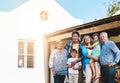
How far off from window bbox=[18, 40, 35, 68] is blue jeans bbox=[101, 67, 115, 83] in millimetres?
4787

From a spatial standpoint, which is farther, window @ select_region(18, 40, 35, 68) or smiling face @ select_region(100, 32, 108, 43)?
window @ select_region(18, 40, 35, 68)

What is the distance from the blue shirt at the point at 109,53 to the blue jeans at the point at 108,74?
24 cm

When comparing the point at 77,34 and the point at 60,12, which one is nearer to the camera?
the point at 77,34

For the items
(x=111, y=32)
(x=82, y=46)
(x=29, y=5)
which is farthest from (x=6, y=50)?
(x=111, y=32)

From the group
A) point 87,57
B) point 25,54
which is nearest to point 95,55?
→ point 87,57

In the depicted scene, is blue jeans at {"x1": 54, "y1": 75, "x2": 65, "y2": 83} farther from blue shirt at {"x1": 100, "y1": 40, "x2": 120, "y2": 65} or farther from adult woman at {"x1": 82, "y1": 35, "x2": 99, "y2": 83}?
blue shirt at {"x1": 100, "y1": 40, "x2": 120, "y2": 65}

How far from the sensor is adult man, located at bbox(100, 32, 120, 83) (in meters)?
13.7

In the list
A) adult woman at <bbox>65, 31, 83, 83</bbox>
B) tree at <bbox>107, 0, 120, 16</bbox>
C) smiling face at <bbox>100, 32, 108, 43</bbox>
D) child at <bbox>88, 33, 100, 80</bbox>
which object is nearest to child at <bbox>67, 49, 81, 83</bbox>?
adult woman at <bbox>65, 31, 83, 83</bbox>

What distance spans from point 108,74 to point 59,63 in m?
3.30

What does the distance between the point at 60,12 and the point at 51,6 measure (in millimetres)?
528

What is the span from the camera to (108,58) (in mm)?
13922

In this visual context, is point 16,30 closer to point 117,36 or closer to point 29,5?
point 29,5

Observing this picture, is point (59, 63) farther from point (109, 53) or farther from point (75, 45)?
point (109, 53)

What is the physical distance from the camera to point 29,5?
1845 cm
